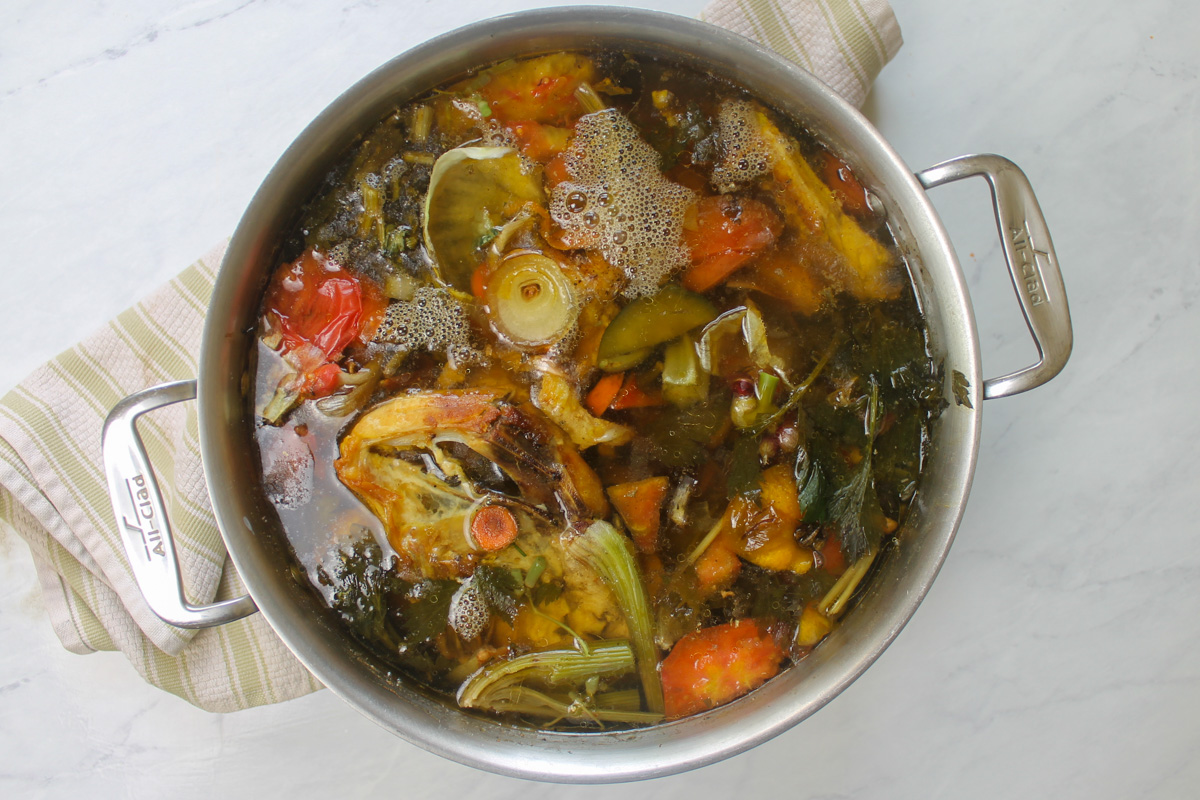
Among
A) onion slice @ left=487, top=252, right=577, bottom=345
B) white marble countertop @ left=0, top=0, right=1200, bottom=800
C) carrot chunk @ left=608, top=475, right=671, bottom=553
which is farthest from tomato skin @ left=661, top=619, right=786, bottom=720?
onion slice @ left=487, top=252, right=577, bottom=345

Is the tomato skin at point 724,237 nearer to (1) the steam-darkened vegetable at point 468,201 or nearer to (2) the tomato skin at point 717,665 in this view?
(1) the steam-darkened vegetable at point 468,201

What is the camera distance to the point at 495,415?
1.21 meters

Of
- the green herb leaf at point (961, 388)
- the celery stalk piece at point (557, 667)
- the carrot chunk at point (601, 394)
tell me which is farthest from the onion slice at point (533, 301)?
the green herb leaf at point (961, 388)

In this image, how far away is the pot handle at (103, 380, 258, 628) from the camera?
3.93 feet

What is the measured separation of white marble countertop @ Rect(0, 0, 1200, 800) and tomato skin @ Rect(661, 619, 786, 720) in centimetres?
48

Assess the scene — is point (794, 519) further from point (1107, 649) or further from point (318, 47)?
point (318, 47)

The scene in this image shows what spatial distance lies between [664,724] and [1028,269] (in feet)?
3.30

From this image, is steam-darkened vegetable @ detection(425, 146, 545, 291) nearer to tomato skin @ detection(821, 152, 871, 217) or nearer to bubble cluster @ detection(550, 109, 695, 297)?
bubble cluster @ detection(550, 109, 695, 297)

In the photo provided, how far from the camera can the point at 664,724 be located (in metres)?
1.33

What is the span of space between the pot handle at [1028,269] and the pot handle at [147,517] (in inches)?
51.2

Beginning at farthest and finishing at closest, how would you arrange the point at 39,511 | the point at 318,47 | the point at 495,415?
the point at 318,47 < the point at 39,511 < the point at 495,415

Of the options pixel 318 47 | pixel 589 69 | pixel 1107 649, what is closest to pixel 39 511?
pixel 318 47

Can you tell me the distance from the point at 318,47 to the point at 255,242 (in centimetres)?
65

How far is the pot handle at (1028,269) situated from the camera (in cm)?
124
